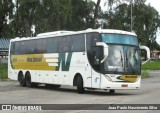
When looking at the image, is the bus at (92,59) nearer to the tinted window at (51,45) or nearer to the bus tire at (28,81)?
the tinted window at (51,45)

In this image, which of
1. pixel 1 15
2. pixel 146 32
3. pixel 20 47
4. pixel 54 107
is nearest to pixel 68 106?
pixel 54 107

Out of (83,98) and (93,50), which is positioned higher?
(93,50)

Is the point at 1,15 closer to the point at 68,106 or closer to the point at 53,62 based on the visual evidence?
the point at 53,62

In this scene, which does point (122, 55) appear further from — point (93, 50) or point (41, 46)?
point (41, 46)

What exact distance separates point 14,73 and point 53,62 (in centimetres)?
615

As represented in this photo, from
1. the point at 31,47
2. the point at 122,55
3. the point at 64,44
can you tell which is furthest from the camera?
the point at 31,47

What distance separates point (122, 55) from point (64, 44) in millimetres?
4273

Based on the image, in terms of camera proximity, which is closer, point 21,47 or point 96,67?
point 96,67

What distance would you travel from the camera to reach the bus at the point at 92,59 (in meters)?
22.9

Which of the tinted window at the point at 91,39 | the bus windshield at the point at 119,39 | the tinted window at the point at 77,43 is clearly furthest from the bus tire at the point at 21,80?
the bus windshield at the point at 119,39

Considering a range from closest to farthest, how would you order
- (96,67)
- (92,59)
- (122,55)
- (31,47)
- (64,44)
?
(96,67), (122,55), (92,59), (64,44), (31,47)

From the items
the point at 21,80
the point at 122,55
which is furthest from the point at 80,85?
the point at 21,80

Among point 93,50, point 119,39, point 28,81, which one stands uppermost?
point 119,39

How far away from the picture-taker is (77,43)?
81.5ft
